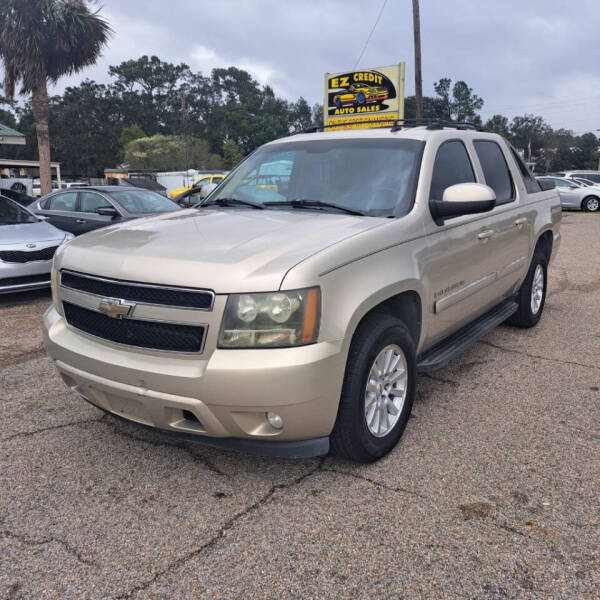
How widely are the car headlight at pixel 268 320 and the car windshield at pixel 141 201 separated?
7086 millimetres

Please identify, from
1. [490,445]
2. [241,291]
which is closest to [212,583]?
[241,291]

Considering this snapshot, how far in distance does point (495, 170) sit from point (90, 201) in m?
7.14

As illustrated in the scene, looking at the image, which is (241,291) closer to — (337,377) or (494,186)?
(337,377)

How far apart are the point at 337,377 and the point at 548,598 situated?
3.78 feet

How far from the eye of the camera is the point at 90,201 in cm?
959

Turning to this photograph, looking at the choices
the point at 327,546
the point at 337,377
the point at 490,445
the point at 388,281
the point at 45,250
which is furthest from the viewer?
the point at 45,250

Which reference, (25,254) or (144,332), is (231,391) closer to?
(144,332)

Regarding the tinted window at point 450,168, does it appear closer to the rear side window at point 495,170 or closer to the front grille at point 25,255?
the rear side window at point 495,170

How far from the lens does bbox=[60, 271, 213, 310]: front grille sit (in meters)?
2.48

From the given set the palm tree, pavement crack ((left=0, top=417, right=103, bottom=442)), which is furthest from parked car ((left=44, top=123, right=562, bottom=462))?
the palm tree

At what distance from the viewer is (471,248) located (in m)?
3.85

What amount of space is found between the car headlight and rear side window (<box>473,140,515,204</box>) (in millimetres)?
2569

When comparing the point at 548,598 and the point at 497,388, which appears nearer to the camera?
the point at 548,598

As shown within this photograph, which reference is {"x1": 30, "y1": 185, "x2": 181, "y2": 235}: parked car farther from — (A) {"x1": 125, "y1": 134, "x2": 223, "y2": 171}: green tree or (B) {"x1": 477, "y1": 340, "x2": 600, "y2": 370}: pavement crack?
(A) {"x1": 125, "y1": 134, "x2": 223, "y2": 171}: green tree
